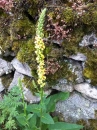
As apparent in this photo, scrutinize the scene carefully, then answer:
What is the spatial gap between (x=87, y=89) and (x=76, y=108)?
354 millimetres

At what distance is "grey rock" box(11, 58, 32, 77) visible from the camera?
361 cm

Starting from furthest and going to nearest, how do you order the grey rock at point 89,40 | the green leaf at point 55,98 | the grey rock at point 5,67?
the grey rock at point 5,67
the green leaf at point 55,98
the grey rock at point 89,40

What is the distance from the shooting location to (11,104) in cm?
319

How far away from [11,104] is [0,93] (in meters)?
0.83

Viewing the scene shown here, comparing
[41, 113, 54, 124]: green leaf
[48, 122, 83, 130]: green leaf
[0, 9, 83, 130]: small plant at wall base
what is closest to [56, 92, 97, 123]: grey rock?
[0, 9, 83, 130]: small plant at wall base

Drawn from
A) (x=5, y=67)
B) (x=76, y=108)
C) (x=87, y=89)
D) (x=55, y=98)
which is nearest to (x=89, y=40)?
(x=87, y=89)

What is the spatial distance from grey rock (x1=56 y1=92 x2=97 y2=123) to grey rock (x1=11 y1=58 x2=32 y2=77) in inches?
24.1

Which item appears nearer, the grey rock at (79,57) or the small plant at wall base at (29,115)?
the small plant at wall base at (29,115)

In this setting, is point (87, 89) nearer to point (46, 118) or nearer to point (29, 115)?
point (46, 118)

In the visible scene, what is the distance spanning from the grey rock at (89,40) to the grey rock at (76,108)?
0.72 meters

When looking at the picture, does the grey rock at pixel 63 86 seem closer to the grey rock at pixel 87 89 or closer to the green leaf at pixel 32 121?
the grey rock at pixel 87 89

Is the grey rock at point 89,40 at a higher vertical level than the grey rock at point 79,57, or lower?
higher

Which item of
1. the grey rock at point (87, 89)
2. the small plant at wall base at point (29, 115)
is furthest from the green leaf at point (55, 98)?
the grey rock at point (87, 89)

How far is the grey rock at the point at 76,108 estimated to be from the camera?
11.9 feet
